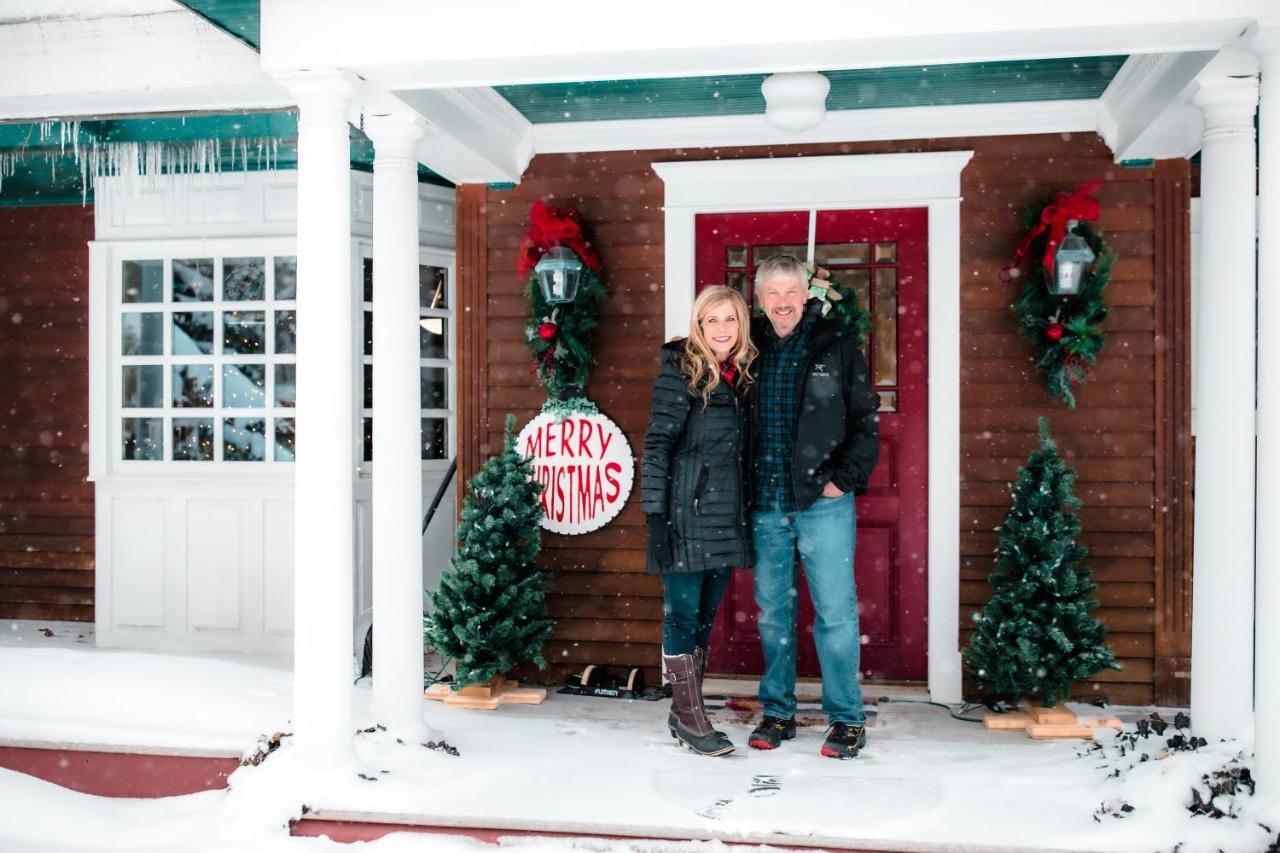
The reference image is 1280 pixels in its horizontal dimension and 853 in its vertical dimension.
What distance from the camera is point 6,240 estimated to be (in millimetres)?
6383

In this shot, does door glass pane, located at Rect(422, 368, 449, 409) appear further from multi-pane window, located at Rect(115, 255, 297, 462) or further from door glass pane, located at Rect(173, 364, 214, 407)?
door glass pane, located at Rect(173, 364, 214, 407)

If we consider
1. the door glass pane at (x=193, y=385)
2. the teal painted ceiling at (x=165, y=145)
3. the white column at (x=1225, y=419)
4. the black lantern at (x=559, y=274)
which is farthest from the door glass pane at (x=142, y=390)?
the white column at (x=1225, y=419)

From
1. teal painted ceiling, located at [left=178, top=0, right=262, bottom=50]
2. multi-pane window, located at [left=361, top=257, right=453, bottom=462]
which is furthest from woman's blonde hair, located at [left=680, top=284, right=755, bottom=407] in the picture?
multi-pane window, located at [left=361, top=257, right=453, bottom=462]

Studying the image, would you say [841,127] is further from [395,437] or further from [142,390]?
[142,390]

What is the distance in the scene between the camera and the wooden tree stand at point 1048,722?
412 cm

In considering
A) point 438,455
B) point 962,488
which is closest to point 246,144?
point 438,455

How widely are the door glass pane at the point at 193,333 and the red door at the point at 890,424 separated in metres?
3.21

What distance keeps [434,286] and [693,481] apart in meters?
2.94

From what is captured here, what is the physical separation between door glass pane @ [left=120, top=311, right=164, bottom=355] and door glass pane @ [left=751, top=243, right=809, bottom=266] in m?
3.47

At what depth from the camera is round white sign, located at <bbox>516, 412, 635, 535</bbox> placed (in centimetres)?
499

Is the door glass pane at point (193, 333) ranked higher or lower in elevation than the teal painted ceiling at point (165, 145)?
lower

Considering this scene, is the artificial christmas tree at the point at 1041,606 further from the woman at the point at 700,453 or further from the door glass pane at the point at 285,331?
the door glass pane at the point at 285,331

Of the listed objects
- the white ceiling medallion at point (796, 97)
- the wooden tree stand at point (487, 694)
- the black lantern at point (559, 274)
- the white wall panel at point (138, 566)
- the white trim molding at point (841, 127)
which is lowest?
the wooden tree stand at point (487, 694)

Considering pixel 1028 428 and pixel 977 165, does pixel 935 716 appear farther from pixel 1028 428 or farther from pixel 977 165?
pixel 977 165
